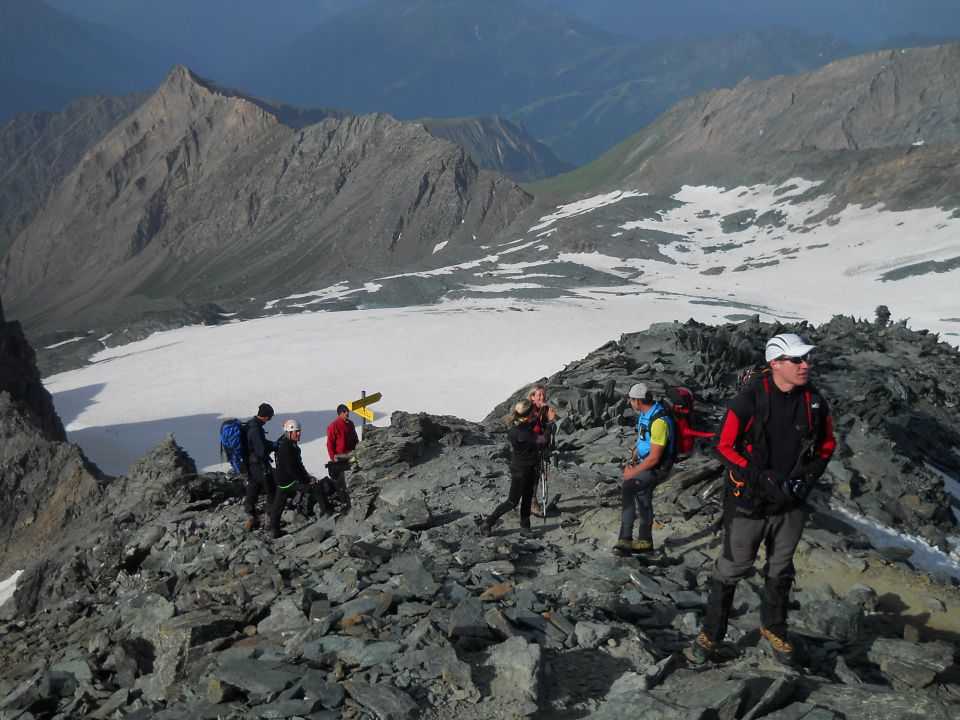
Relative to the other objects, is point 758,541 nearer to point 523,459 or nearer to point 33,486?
point 523,459

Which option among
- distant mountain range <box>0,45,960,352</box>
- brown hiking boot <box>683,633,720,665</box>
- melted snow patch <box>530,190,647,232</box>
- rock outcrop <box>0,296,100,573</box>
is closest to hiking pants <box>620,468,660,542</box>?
brown hiking boot <box>683,633,720,665</box>

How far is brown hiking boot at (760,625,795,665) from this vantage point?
6336mm

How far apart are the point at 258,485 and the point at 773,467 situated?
8325 mm

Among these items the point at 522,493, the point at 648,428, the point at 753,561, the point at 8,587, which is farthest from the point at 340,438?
the point at 8,587

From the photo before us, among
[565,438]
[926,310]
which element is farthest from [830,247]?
[565,438]

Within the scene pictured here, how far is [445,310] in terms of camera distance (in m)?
54.4

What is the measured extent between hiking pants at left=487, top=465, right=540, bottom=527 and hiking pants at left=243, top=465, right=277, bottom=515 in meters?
3.86

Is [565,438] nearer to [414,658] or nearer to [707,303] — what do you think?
[414,658]

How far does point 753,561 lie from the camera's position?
641cm

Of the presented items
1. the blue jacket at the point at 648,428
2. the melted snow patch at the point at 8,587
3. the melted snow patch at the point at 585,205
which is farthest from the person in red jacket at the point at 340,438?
the melted snow patch at the point at 585,205

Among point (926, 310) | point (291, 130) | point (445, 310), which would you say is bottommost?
point (926, 310)

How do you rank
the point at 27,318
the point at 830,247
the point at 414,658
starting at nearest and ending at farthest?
the point at 414,658 → the point at 830,247 → the point at 27,318

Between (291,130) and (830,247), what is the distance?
462 ft

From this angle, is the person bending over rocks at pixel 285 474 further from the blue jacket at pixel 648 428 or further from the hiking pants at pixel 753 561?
the hiking pants at pixel 753 561
